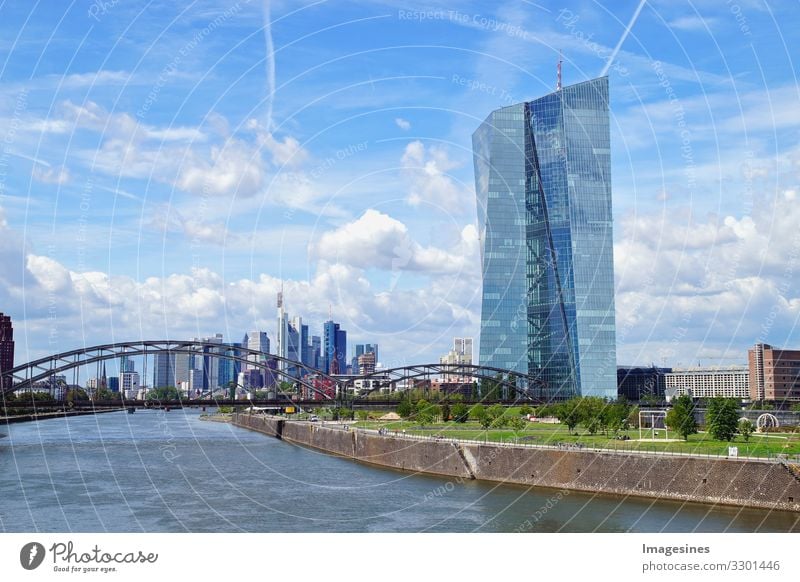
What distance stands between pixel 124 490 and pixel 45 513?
24.7ft

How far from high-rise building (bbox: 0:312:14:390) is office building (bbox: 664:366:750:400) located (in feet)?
312

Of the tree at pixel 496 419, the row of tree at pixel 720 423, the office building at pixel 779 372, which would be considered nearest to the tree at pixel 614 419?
the row of tree at pixel 720 423

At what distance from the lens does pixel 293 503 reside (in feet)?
128

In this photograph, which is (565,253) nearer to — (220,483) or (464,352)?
(220,483)

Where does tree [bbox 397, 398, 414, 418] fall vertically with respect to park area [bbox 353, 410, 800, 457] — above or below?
below

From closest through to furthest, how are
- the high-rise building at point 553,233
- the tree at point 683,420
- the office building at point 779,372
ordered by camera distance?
the tree at point 683,420, the high-rise building at point 553,233, the office building at point 779,372

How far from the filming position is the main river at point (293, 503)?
3319 centimetres

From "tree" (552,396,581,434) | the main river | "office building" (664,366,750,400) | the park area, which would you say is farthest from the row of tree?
"office building" (664,366,750,400)

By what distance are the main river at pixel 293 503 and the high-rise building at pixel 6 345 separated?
56427 millimetres

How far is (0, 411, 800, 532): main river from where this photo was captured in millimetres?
33188

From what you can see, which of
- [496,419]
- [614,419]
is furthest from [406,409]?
[614,419]

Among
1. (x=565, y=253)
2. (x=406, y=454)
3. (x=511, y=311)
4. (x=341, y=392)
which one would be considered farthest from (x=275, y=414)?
(x=406, y=454)

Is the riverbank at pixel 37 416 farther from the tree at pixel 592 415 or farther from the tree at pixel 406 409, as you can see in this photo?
the tree at pixel 592 415
